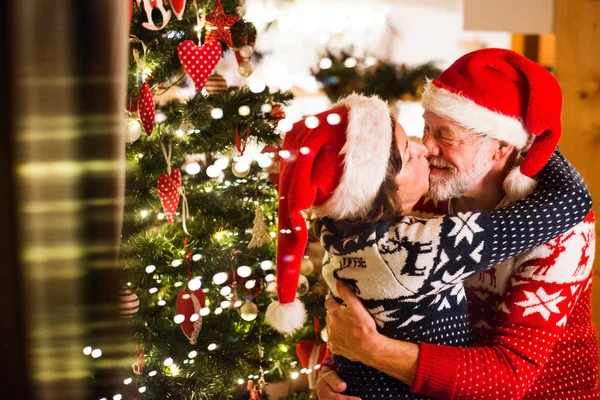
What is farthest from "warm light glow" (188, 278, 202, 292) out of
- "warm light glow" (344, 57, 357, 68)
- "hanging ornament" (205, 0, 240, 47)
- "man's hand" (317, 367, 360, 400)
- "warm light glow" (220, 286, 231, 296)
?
"warm light glow" (344, 57, 357, 68)

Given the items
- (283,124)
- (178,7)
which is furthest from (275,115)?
(178,7)

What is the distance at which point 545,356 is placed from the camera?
132cm

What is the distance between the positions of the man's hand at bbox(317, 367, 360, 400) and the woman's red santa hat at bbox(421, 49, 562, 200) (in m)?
0.58

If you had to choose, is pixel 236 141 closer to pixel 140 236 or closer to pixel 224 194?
→ pixel 224 194

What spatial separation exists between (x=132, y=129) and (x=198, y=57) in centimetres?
24

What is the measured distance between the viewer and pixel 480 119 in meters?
1.43

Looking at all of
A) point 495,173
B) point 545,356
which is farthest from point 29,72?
point 545,356

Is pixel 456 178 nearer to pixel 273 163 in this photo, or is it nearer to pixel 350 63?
pixel 273 163

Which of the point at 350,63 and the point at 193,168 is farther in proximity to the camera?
the point at 350,63

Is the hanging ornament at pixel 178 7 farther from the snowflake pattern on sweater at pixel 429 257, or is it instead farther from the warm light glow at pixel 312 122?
the snowflake pattern on sweater at pixel 429 257

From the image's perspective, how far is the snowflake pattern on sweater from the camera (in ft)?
4.00

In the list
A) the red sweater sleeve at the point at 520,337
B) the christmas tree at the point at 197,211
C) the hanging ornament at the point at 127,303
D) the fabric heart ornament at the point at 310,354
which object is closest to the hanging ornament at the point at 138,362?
the christmas tree at the point at 197,211

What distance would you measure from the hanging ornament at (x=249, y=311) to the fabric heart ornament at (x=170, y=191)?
0.36 m

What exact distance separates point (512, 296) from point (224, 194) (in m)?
0.83
